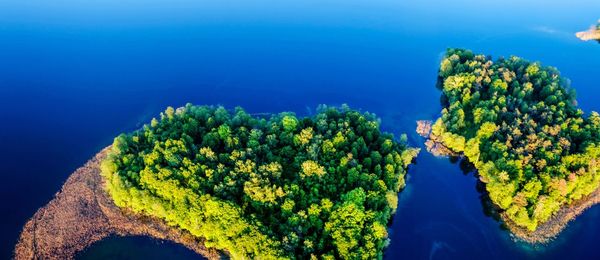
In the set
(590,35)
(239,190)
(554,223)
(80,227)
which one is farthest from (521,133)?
(80,227)

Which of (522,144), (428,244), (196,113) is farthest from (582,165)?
(196,113)

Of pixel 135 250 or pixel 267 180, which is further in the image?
pixel 135 250

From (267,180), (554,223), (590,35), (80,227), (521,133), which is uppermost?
(590,35)

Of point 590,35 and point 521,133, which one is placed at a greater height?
point 590,35

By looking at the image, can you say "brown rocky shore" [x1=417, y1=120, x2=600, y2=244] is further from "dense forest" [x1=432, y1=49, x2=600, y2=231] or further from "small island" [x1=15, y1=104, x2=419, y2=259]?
"small island" [x1=15, y1=104, x2=419, y2=259]

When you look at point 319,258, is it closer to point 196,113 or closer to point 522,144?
point 196,113

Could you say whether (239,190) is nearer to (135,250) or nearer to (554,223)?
(135,250)

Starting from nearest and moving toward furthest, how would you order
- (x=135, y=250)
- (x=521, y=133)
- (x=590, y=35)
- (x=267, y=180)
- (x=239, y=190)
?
(x=267, y=180) → (x=239, y=190) → (x=135, y=250) → (x=521, y=133) → (x=590, y=35)
